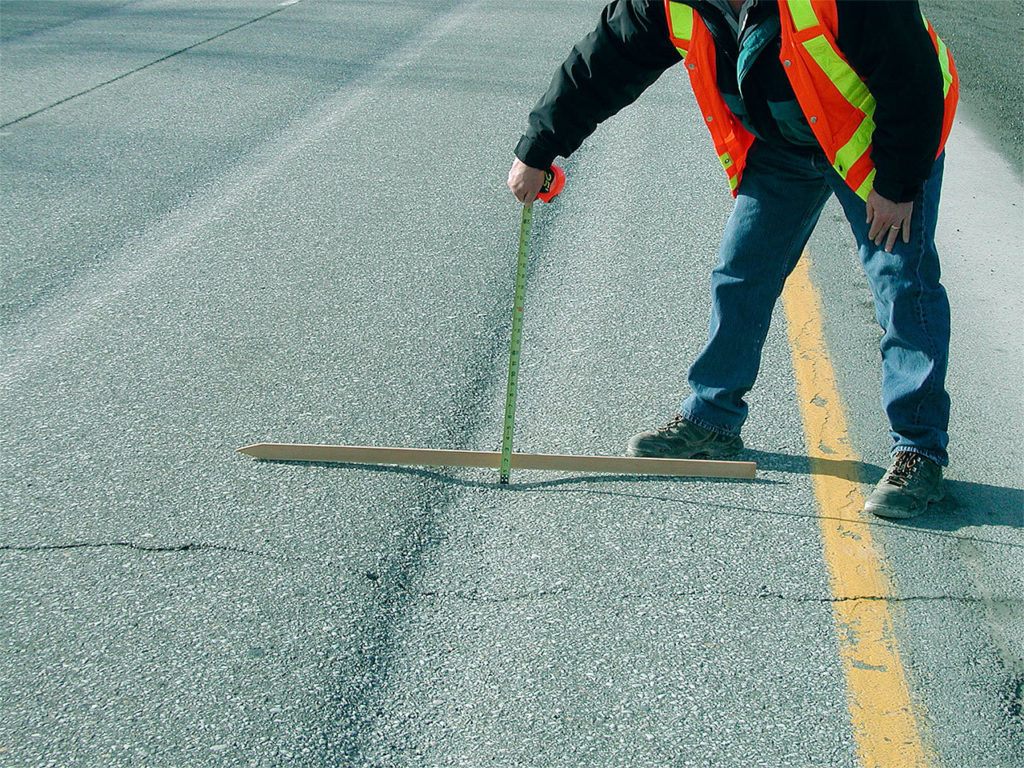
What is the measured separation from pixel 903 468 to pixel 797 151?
103 centimetres

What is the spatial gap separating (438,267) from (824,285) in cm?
185

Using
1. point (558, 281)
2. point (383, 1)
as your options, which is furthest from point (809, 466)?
point (383, 1)

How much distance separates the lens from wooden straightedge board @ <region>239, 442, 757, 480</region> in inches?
157

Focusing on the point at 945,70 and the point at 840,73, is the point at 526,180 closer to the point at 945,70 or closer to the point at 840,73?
the point at 840,73

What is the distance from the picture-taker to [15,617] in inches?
124

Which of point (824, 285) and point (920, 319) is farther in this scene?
point (824, 285)

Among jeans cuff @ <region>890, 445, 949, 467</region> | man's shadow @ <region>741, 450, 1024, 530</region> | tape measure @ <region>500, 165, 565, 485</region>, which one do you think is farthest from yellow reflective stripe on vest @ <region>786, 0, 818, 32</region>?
man's shadow @ <region>741, 450, 1024, 530</region>

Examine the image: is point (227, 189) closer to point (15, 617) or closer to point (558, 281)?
point (558, 281)

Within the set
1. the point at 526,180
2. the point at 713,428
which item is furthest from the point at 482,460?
the point at 526,180

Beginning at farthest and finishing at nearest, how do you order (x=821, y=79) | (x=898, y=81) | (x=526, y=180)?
(x=526, y=180) → (x=821, y=79) → (x=898, y=81)

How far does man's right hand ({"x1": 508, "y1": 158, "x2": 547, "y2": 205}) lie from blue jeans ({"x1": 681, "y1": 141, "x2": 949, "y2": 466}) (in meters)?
0.64

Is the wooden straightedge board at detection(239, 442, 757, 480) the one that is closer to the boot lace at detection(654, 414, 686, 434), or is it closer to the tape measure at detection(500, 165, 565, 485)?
the tape measure at detection(500, 165, 565, 485)

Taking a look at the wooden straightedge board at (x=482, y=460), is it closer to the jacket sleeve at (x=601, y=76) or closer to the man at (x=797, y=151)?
the man at (x=797, y=151)

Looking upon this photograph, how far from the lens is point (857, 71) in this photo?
3.30 m
